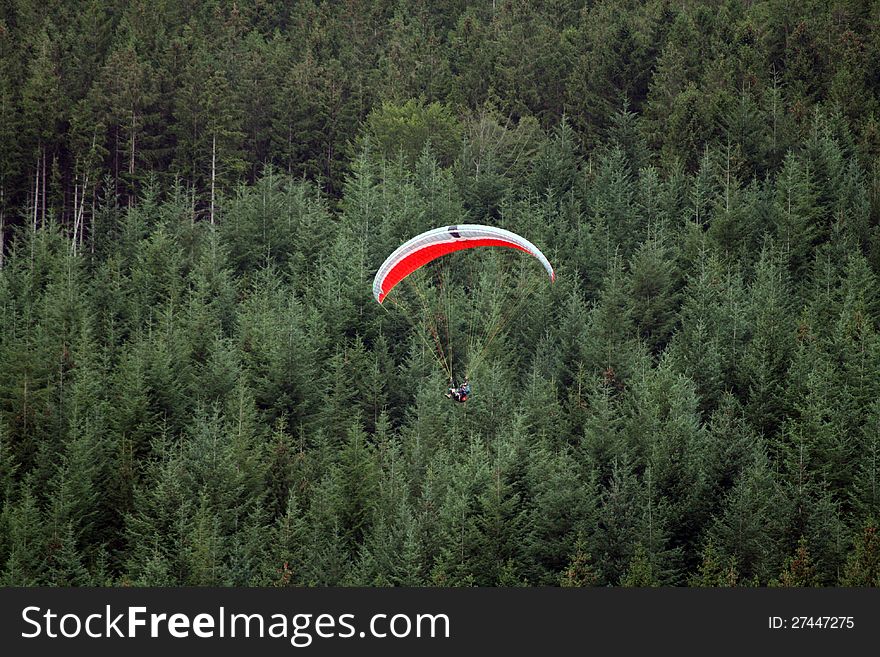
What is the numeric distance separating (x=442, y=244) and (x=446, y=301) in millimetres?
23463

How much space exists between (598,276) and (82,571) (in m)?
29.3

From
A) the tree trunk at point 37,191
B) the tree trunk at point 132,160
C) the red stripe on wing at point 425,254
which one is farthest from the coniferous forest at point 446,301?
the red stripe on wing at point 425,254

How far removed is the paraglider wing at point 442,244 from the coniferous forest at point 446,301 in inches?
357

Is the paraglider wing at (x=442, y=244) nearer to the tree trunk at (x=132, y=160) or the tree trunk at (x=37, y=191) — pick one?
the tree trunk at (x=37, y=191)

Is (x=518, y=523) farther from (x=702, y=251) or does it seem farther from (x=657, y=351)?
(x=702, y=251)

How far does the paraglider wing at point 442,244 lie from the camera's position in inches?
1439

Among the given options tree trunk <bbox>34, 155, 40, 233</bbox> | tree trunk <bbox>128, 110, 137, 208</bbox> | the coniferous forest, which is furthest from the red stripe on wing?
tree trunk <bbox>128, 110, 137, 208</bbox>

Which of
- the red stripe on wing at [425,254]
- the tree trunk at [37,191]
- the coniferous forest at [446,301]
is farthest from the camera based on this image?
the tree trunk at [37,191]

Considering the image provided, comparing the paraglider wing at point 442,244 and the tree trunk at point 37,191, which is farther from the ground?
the tree trunk at point 37,191

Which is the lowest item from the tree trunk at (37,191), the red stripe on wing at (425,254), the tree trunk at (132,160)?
the red stripe on wing at (425,254)

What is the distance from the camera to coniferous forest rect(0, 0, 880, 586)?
1757 inches

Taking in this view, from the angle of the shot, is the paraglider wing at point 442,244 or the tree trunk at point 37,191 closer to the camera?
the paraglider wing at point 442,244

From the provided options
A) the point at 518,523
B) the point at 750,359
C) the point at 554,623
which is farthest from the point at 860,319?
the point at 554,623

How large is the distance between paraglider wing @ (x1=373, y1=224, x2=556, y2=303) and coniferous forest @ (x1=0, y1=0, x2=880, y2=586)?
29.8 ft
